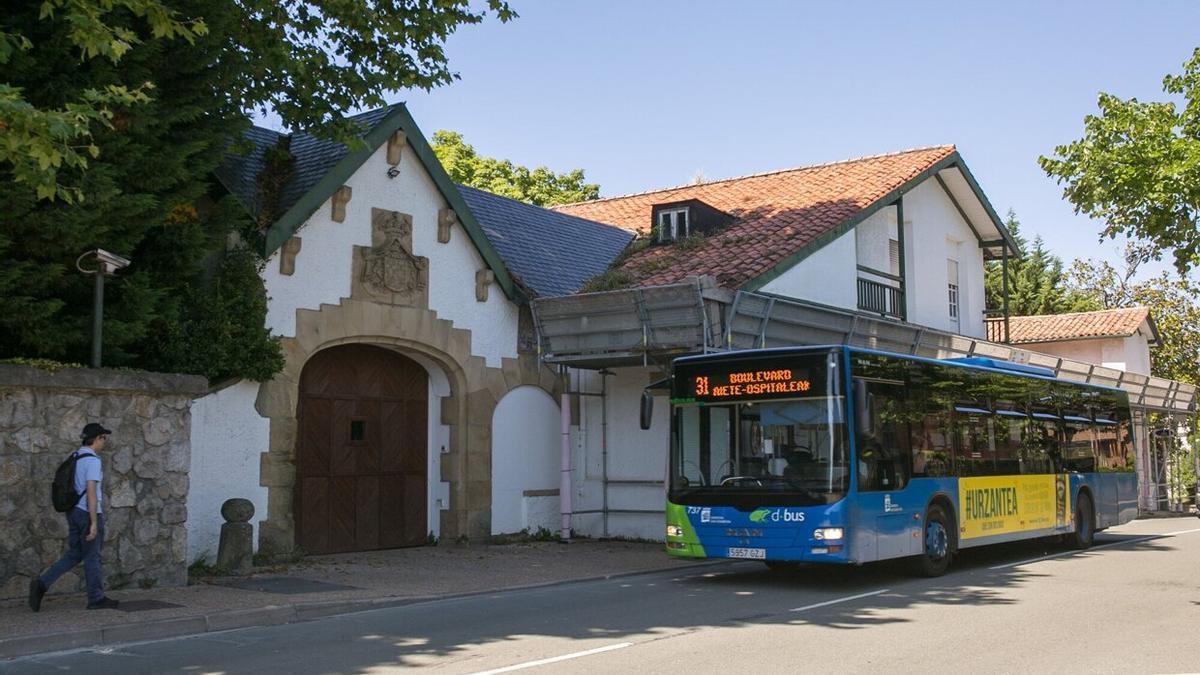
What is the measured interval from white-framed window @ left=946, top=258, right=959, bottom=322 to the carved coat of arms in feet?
52.5

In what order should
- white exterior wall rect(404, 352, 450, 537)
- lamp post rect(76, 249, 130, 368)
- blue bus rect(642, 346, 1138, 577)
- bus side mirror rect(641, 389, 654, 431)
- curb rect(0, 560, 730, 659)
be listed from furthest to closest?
white exterior wall rect(404, 352, 450, 537), bus side mirror rect(641, 389, 654, 431), blue bus rect(642, 346, 1138, 577), lamp post rect(76, 249, 130, 368), curb rect(0, 560, 730, 659)

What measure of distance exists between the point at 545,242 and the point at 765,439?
10217 mm

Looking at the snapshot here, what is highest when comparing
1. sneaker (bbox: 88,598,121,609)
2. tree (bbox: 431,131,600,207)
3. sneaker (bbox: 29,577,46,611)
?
tree (bbox: 431,131,600,207)

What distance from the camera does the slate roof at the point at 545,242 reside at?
808 inches

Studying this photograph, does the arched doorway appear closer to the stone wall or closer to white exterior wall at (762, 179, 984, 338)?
the stone wall

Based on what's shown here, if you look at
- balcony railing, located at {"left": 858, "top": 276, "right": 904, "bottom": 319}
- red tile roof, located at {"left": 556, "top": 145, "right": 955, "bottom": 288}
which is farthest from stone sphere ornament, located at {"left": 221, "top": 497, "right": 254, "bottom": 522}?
balcony railing, located at {"left": 858, "top": 276, "right": 904, "bottom": 319}

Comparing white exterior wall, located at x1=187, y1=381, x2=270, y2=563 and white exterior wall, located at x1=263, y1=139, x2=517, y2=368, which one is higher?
white exterior wall, located at x1=263, y1=139, x2=517, y2=368

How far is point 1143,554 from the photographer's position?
690 inches

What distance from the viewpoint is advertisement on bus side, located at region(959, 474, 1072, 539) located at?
15.1 metres

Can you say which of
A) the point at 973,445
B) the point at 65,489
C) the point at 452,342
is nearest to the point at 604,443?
the point at 452,342

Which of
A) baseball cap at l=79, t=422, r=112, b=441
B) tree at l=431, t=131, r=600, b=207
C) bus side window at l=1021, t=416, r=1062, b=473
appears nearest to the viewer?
baseball cap at l=79, t=422, r=112, b=441

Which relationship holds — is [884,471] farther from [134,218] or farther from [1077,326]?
[1077,326]

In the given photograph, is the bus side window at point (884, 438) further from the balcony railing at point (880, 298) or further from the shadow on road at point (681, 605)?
the balcony railing at point (880, 298)

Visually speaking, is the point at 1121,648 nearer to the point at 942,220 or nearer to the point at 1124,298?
the point at 942,220
